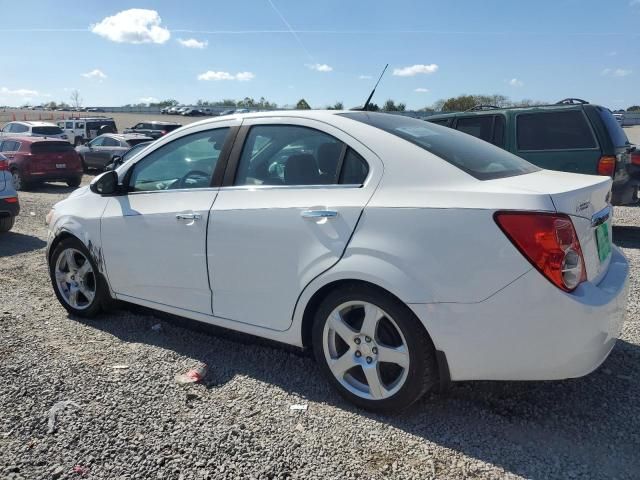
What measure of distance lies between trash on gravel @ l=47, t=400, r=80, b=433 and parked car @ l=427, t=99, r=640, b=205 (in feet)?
22.2

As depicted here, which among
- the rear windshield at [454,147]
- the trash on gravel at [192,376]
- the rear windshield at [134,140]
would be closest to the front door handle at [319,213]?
the rear windshield at [454,147]

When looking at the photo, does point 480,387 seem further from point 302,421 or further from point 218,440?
point 218,440

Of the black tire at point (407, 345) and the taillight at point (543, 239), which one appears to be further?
the black tire at point (407, 345)

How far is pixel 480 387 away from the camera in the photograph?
10.5ft

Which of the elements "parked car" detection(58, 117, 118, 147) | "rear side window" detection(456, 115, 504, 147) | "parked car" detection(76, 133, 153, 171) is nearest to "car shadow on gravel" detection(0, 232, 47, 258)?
"rear side window" detection(456, 115, 504, 147)

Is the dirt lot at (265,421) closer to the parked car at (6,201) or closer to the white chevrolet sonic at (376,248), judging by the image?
the white chevrolet sonic at (376,248)

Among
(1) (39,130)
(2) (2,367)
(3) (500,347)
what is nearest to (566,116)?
(3) (500,347)

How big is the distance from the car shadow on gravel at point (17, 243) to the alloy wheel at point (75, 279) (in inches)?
119

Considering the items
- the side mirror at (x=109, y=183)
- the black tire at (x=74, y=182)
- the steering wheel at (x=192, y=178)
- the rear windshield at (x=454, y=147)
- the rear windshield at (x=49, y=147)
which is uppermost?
the rear windshield at (x=454, y=147)

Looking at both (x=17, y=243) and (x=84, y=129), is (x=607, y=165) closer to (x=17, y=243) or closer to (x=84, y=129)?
(x=17, y=243)

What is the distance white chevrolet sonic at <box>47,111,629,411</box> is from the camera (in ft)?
8.02

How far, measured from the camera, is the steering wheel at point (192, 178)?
11.7 ft

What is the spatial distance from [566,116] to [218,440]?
22.4ft

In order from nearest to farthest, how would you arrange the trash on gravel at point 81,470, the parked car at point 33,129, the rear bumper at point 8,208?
the trash on gravel at point 81,470 < the rear bumper at point 8,208 < the parked car at point 33,129
